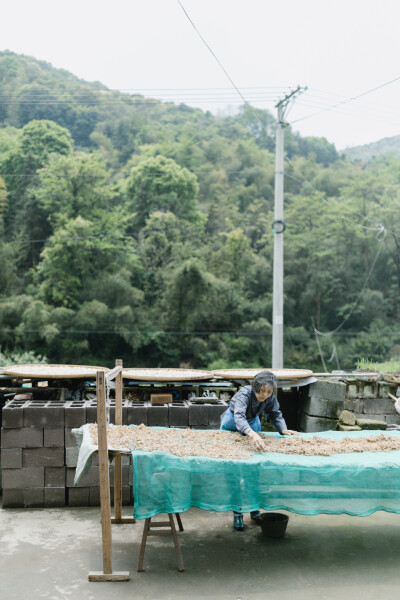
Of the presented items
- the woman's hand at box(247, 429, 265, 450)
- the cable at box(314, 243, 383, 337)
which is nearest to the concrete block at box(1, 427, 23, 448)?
the woman's hand at box(247, 429, 265, 450)

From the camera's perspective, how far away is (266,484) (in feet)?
12.5

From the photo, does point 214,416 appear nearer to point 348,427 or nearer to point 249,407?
point 249,407

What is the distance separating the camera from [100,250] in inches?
1368

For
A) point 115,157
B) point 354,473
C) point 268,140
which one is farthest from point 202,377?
point 268,140

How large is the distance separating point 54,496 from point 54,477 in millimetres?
160

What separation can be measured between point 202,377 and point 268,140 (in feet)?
186

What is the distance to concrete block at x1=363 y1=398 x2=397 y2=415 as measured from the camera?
6969 mm

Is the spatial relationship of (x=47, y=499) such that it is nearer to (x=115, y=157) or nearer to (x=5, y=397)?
(x=5, y=397)

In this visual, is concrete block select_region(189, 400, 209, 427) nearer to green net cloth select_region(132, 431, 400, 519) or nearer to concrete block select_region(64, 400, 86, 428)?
concrete block select_region(64, 400, 86, 428)

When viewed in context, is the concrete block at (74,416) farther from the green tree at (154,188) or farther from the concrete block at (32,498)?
the green tree at (154,188)

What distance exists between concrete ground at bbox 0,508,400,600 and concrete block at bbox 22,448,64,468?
377 millimetres

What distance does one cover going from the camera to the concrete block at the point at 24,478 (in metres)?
5.02

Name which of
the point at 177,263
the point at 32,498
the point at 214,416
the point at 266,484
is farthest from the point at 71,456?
the point at 177,263

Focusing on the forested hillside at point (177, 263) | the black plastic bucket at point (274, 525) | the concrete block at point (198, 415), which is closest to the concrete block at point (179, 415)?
the concrete block at point (198, 415)
